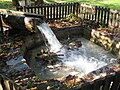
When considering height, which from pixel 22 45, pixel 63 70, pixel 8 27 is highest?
pixel 8 27

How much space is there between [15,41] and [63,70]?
2189 mm

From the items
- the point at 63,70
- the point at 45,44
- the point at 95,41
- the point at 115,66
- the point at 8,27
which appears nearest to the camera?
the point at 115,66

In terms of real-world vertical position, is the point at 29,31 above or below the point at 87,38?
above

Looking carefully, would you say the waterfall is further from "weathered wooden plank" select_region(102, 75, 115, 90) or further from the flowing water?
"weathered wooden plank" select_region(102, 75, 115, 90)

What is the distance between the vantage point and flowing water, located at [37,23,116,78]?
282 inches

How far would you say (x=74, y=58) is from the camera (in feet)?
26.5

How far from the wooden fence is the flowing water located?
5.63 feet

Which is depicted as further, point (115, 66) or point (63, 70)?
point (63, 70)

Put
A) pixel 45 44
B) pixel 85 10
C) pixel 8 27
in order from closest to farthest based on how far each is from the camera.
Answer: pixel 8 27
pixel 45 44
pixel 85 10

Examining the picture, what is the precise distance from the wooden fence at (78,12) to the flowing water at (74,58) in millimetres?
1715

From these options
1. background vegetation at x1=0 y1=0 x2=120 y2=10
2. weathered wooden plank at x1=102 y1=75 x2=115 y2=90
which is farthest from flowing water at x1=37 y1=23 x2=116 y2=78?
background vegetation at x1=0 y1=0 x2=120 y2=10

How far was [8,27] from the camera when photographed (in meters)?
8.30

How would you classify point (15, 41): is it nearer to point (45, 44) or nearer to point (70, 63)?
point (45, 44)

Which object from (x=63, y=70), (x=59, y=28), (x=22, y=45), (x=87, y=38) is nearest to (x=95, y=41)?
(x=87, y=38)
